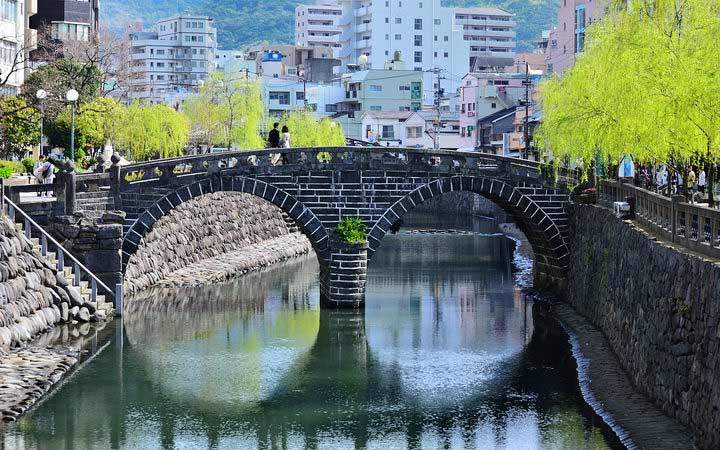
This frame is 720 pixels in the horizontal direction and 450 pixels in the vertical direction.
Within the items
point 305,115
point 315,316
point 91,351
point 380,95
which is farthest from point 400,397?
point 380,95

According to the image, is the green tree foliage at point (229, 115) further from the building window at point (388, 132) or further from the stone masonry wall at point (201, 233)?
the building window at point (388, 132)

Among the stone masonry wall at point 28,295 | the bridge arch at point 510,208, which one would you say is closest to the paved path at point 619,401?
the bridge arch at point 510,208

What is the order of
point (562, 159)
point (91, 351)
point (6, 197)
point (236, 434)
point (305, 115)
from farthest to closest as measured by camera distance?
point (305, 115) → point (562, 159) → point (6, 197) → point (91, 351) → point (236, 434)

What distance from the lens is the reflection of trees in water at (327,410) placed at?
24.8 meters

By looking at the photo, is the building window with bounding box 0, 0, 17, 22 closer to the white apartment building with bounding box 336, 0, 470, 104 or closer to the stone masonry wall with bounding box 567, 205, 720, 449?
the stone masonry wall with bounding box 567, 205, 720, 449

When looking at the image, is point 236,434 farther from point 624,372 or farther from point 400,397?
point 624,372

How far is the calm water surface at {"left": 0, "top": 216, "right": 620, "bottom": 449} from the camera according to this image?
24781 millimetres

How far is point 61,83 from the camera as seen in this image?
58812 mm

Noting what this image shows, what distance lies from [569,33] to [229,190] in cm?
4843

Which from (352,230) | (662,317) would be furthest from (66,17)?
(662,317)

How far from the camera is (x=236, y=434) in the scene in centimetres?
2486

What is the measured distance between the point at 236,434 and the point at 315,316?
14.4 m

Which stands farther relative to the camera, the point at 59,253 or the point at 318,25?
the point at 318,25

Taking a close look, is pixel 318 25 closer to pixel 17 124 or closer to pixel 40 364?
pixel 17 124
